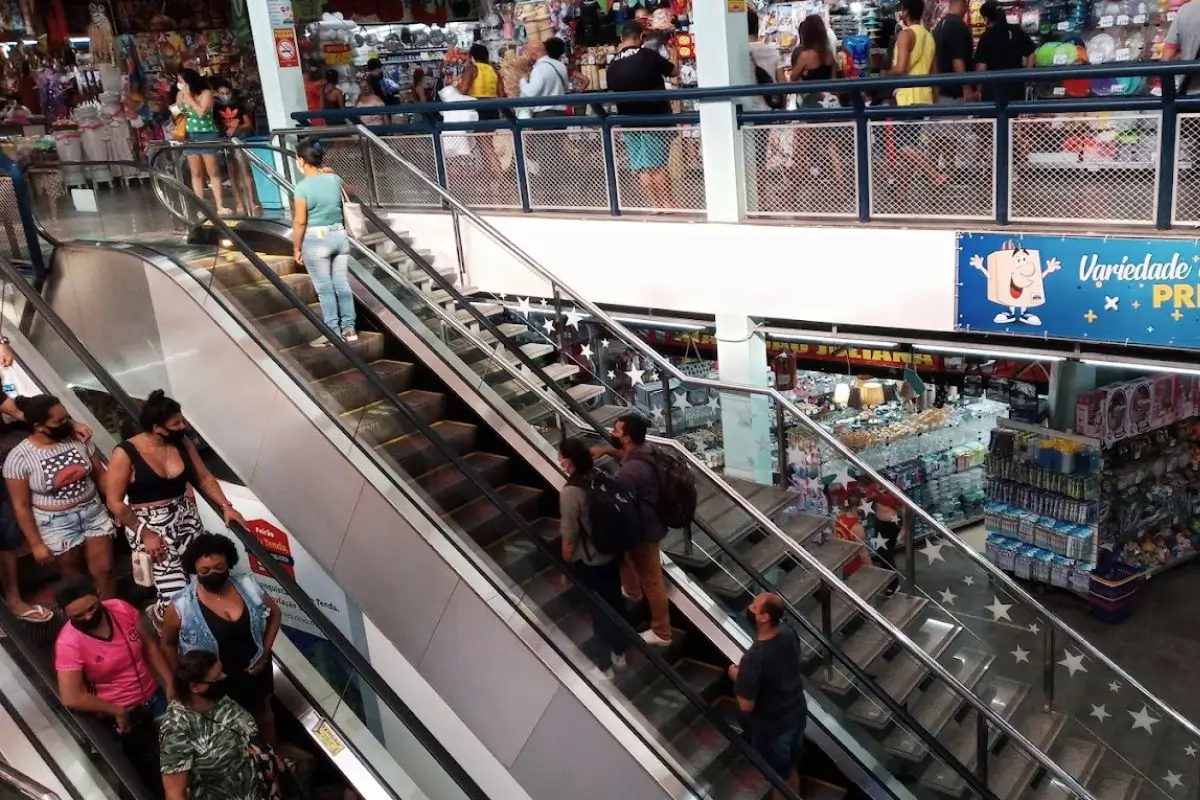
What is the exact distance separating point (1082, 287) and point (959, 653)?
2.35 m

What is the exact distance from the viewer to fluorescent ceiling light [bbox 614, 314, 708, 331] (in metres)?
8.30

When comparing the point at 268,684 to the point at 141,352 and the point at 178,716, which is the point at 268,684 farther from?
the point at 141,352

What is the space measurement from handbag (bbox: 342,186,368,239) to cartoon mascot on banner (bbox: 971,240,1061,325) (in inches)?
176

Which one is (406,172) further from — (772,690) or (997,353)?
(772,690)

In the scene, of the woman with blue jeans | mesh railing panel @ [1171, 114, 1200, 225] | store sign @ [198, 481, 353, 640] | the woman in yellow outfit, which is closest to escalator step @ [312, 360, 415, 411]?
the woman with blue jeans

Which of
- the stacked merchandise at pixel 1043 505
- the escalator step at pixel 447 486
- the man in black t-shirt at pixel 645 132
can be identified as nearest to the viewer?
the escalator step at pixel 447 486

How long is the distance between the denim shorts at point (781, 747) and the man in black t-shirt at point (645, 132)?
426cm

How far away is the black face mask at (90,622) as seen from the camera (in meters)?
4.28

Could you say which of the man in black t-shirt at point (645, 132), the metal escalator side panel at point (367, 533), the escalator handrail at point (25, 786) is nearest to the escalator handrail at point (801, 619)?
the metal escalator side panel at point (367, 533)

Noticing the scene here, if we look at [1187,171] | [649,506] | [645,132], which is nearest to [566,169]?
[645,132]

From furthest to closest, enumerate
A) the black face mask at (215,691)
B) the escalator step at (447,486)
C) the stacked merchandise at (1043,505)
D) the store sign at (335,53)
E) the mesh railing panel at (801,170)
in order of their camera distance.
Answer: the store sign at (335,53) < the stacked merchandise at (1043,505) < the mesh railing panel at (801,170) < the escalator step at (447,486) < the black face mask at (215,691)

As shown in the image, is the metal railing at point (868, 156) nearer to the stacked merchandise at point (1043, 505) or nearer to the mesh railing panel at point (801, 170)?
the mesh railing panel at point (801, 170)

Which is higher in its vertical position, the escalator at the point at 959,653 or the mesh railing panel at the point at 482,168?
the mesh railing panel at the point at 482,168

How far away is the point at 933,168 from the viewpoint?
271 inches
